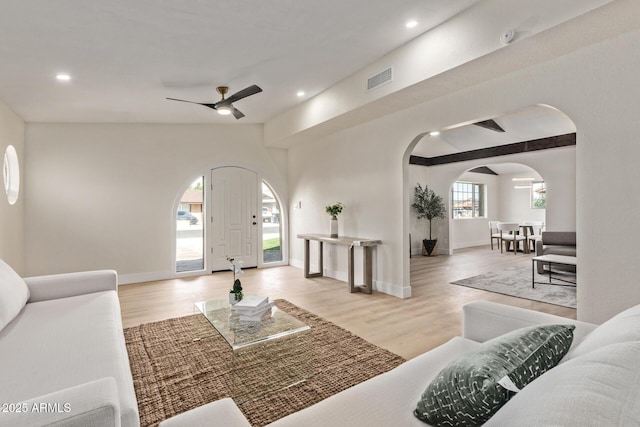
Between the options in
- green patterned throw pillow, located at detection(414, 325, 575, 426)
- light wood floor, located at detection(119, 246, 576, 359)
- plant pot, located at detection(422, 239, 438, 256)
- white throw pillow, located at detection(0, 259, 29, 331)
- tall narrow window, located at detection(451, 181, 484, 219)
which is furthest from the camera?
tall narrow window, located at detection(451, 181, 484, 219)

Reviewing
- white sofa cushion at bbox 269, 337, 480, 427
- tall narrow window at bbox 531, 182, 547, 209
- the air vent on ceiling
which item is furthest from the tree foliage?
white sofa cushion at bbox 269, 337, 480, 427

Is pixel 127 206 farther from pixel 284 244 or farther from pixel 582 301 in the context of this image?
pixel 582 301

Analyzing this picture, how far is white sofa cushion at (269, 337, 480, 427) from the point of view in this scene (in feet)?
3.59

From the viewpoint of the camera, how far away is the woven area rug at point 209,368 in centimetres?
198

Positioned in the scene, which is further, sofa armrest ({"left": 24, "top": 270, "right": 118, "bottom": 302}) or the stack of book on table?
sofa armrest ({"left": 24, "top": 270, "right": 118, "bottom": 302})

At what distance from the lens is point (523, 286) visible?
16.1ft

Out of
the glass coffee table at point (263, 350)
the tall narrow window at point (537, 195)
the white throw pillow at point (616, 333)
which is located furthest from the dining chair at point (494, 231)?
the white throw pillow at point (616, 333)

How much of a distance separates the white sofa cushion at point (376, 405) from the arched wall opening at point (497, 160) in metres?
3.02

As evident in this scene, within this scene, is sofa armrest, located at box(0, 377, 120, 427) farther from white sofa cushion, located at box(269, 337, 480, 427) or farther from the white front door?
the white front door

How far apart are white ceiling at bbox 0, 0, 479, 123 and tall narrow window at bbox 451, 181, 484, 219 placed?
702cm

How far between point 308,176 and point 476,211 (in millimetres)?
6881

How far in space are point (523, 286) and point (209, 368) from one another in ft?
15.2

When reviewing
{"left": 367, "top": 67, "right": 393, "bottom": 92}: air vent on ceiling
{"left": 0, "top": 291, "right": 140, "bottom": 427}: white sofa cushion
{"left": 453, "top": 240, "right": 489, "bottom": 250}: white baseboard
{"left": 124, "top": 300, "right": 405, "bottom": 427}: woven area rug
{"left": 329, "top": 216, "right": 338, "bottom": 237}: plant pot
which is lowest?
{"left": 124, "top": 300, "right": 405, "bottom": 427}: woven area rug

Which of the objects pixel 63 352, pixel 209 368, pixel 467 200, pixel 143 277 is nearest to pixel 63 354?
pixel 63 352
